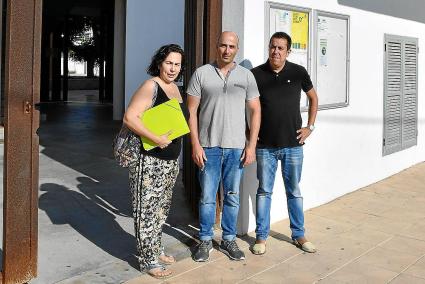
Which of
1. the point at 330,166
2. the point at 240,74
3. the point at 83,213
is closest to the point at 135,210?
the point at 240,74

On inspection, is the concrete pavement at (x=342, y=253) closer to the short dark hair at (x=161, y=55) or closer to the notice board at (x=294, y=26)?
the notice board at (x=294, y=26)

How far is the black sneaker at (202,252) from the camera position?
380cm

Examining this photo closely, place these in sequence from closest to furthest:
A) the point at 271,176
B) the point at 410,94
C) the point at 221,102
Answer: the point at 221,102
the point at 271,176
the point at 410,94

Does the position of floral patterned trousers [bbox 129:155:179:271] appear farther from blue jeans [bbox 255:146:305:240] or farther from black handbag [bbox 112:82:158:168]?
blue jeans [bbox 255:146:305:240]

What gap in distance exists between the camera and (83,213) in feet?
16.3

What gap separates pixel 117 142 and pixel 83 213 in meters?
1.79

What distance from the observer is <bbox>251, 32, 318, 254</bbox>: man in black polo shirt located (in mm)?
3930

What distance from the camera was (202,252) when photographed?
3824 mm

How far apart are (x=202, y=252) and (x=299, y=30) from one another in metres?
2.36

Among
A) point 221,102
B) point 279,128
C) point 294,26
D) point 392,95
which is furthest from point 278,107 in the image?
point 392,95

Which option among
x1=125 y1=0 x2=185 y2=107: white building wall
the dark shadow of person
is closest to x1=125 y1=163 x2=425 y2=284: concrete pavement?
the dark shadow of person

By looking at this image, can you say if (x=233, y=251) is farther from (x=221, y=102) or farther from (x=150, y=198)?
(x=221, y=102)

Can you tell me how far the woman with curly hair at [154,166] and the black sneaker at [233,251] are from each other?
56cm

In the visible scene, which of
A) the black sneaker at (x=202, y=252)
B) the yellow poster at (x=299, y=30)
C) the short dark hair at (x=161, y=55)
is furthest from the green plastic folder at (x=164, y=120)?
the yellow poster at (x=299, y=30)
